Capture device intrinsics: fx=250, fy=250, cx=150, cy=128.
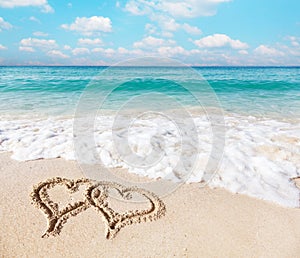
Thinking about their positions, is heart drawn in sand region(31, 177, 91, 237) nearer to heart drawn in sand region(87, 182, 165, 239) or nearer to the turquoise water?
heart drawn in sand region(87, 182, 165, 239)

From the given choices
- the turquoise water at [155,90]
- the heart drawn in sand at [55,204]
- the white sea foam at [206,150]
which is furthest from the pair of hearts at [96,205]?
the turquoise water at [155,90]

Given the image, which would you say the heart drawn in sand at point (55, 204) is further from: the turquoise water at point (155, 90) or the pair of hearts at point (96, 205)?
the turquoise water at point (155, 90)

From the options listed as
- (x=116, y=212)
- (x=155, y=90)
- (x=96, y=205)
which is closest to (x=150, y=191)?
(x=116, y=212)

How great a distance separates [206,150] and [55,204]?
262 cm

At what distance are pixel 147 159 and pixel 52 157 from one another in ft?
4.98

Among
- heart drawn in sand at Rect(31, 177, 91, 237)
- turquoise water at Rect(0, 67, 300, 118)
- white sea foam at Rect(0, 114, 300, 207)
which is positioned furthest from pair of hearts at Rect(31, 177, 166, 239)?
turquoise water at Rect(0, 67, 300, 118)

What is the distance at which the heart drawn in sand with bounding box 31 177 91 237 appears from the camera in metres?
2.45

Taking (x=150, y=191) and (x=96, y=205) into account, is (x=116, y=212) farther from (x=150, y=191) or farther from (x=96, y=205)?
(x=150, y=191)

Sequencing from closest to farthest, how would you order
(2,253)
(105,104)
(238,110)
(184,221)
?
(2,253) → (184,221) → (238,110) → (105,104)

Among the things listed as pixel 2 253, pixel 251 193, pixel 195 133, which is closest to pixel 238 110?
pixel 195 133

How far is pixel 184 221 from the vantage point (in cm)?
259

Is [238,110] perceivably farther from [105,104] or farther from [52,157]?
[52,157]

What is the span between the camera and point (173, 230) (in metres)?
2.46

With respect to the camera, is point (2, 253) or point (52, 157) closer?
point (2, 253)
